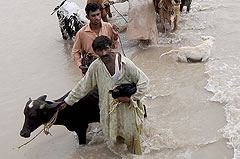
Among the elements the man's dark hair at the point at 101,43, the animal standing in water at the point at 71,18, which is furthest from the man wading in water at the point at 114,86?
the animal standing in water at the point at 71,18

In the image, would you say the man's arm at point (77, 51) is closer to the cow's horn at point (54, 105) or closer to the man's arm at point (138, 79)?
the cow's horn at point (54, 105)

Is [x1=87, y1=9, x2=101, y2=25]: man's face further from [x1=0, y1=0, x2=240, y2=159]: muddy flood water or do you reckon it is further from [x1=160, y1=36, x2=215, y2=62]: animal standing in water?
[x1=160, y1=36, x2=215, y2=62]: animal standing in water

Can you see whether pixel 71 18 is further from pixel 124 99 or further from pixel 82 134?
pixel 124 99

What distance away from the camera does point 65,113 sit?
12.1 feet

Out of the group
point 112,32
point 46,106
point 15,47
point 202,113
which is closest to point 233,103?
point 202,113

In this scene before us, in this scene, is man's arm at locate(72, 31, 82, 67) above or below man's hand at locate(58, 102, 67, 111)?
above

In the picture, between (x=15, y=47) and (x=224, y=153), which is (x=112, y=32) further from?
(x=15, y=47)

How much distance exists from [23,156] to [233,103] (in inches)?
115

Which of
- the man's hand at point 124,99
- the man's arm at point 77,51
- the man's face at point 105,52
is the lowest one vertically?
the man's hand at point 124,99

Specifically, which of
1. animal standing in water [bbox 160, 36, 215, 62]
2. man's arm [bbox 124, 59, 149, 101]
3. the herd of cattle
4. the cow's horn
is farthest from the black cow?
the herd of cattle

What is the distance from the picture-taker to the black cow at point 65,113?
3359mm

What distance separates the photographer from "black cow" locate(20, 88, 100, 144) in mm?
3359

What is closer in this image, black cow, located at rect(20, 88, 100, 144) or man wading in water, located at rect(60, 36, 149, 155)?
man wading in water, located at rect(60, 36, 149, 155)

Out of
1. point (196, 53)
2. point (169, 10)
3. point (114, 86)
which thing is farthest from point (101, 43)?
point (169, 10)
